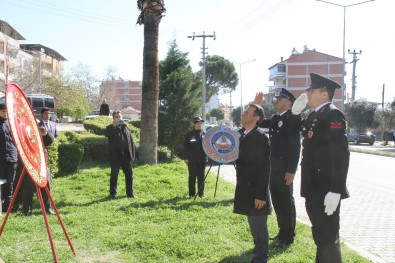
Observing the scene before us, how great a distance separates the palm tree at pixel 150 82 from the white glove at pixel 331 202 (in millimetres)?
10198

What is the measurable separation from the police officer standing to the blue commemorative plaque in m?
0.25

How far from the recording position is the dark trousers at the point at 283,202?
5.86 meters

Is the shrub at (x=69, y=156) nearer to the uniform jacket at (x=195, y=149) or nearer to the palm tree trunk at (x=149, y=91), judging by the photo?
the palm tree trunk at (x=149, y=91)

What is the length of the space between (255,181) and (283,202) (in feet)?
4.28

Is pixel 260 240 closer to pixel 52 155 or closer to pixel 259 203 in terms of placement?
pixel 259 203

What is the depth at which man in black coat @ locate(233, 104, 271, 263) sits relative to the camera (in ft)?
15.6

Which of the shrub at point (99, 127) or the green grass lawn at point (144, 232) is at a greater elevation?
the shrub at point (99, 127)

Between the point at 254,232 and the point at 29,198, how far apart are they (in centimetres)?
457

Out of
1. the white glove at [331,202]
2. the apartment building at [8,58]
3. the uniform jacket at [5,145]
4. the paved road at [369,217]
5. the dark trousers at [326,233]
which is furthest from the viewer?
the apartment building at [8,58]

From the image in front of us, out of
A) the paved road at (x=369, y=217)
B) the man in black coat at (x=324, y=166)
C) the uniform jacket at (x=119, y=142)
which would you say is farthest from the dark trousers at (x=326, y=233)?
the uniform jacket at (x=119, y=142)

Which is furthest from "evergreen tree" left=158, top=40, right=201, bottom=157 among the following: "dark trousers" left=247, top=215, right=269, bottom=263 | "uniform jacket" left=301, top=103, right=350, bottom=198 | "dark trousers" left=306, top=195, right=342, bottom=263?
"dark trousers" left=306, top=195, right=342, bottom=263

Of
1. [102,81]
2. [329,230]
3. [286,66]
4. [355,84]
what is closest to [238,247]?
[329,230]

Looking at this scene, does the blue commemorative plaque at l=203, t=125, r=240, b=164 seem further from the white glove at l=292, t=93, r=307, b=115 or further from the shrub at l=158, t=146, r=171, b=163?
the shrub at l=158, t=146, r=171, b=163

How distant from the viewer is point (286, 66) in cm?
8912
